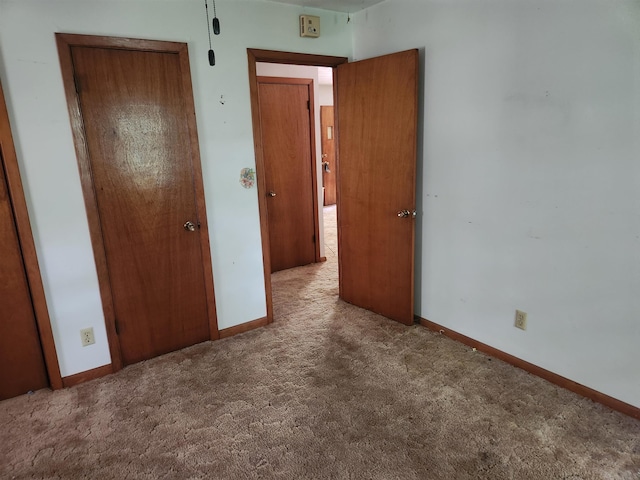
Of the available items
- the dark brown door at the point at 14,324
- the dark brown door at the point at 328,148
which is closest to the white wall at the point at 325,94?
the dark brown door at the point at 328,148

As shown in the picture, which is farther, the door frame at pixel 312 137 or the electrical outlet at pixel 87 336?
the door frame at pixel 312 137

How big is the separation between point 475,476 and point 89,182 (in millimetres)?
2518

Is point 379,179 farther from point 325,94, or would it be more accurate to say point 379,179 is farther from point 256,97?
point 325,94

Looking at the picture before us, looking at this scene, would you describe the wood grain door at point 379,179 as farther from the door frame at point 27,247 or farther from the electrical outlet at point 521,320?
the door frame at point 27,247

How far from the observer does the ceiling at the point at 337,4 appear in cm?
289

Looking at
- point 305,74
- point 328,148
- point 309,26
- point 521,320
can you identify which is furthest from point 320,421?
point 328,148

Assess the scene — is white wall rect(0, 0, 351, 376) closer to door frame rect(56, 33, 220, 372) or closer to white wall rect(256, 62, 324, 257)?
door frame rect(56, 33, 220, 372)

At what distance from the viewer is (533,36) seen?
216 centimetres

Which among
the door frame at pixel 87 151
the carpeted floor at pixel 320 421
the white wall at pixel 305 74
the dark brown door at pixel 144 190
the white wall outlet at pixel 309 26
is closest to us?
the carpeted floor at pixel 320 421

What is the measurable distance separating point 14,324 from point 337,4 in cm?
298

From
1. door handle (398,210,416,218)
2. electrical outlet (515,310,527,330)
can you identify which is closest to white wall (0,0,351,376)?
door handle (398,210,416,218)

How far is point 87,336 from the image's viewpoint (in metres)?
2.52

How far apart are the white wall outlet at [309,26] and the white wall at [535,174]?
473 mm

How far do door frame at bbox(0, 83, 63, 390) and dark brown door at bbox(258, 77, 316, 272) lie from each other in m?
2.35
